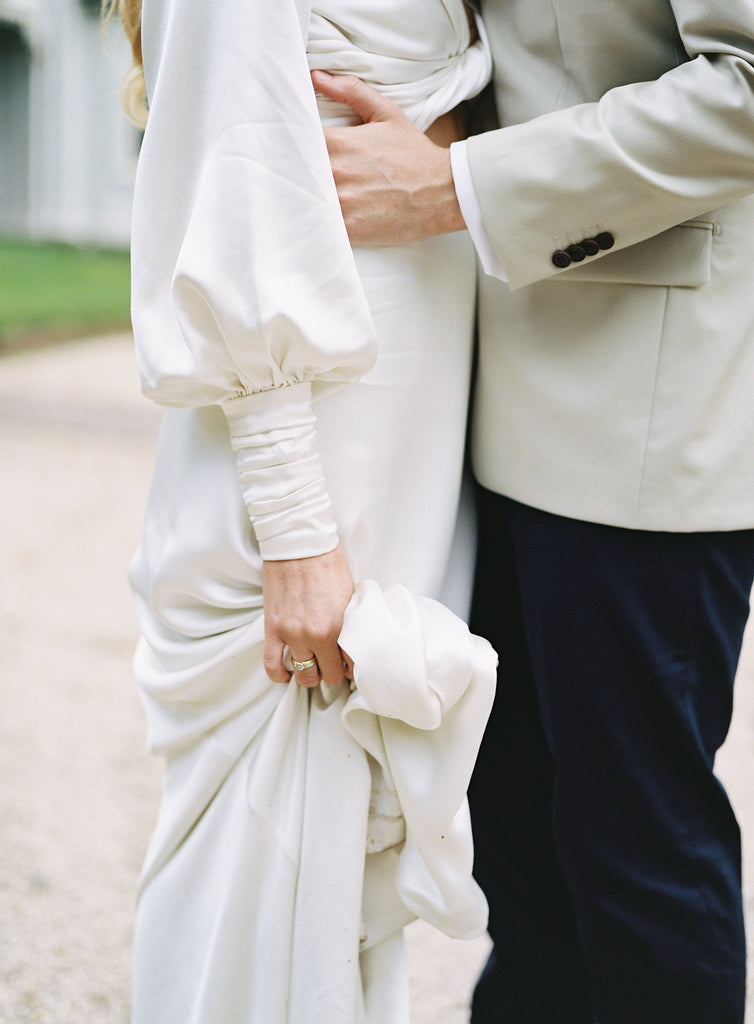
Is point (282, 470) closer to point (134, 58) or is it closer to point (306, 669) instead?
point (306, 669)

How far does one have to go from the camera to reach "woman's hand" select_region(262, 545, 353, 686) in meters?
1.18

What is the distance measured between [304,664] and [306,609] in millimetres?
65

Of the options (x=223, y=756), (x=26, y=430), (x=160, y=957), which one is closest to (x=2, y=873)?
(x=160, y=957)

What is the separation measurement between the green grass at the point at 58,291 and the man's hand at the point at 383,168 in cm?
714

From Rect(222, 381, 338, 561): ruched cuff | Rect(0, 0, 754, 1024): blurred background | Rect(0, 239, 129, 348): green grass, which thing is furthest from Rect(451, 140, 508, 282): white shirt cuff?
Rect(0, 239, 129, 348): green grass

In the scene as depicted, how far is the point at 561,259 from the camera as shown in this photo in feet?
3.81

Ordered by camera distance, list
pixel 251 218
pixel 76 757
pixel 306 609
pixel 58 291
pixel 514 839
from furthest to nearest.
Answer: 1. pixel 58 291
2. pixel 76 757
3. pixel 514 839
4. pixel 306 609
5. pixel 251 218

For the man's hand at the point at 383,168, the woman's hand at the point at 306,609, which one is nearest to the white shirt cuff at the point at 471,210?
the man's hand at the point at 383,168

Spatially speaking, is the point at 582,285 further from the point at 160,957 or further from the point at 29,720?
the point at 29,720

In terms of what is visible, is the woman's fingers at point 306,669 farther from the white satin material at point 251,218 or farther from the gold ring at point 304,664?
the white satin material at point 251,218

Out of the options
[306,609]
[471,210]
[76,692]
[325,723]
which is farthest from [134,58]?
[76,692]

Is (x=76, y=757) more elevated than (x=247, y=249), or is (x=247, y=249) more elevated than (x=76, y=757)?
(x=247, y=249)

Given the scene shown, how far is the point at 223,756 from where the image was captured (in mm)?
1290

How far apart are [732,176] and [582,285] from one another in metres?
0.20
